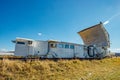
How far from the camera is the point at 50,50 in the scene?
2292 centimetres

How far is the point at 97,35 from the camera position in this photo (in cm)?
3625

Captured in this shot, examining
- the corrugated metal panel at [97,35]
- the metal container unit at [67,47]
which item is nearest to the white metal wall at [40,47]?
the metal container unit at [67,47]

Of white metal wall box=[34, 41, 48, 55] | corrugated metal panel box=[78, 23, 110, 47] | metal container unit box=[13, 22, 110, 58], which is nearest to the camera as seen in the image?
metal container unit box=[13, 22, 110, 58]

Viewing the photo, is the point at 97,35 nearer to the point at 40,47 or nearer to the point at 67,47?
the point at 67,47

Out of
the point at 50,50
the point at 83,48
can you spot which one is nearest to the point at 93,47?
the point at 83,48

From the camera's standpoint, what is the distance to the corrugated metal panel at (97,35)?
34866mm

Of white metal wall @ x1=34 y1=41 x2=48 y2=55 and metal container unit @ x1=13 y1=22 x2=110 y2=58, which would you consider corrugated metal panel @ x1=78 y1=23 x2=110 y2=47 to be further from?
white metal wall @ x1=34 y1=41 x2=48 y2=55

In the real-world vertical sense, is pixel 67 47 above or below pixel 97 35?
below

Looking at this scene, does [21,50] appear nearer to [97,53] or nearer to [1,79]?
[1,79]

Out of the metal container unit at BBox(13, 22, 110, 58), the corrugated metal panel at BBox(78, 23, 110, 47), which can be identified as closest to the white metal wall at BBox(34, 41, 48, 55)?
the metal container unit at BBox(13, 22, 110, 58)

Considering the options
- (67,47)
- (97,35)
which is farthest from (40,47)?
(97,35)

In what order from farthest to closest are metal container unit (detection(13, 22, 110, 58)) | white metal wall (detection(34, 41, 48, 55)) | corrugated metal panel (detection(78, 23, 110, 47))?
corrugated metal panel (detection(78, 23, 110, 47)) → white metal wall (detection(34, 41, 48, 55)) → metal container unit (detection(13, 22, 110, 58))

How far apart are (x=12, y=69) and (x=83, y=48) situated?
18.0m

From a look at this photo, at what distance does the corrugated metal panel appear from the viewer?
3487 centimetres
